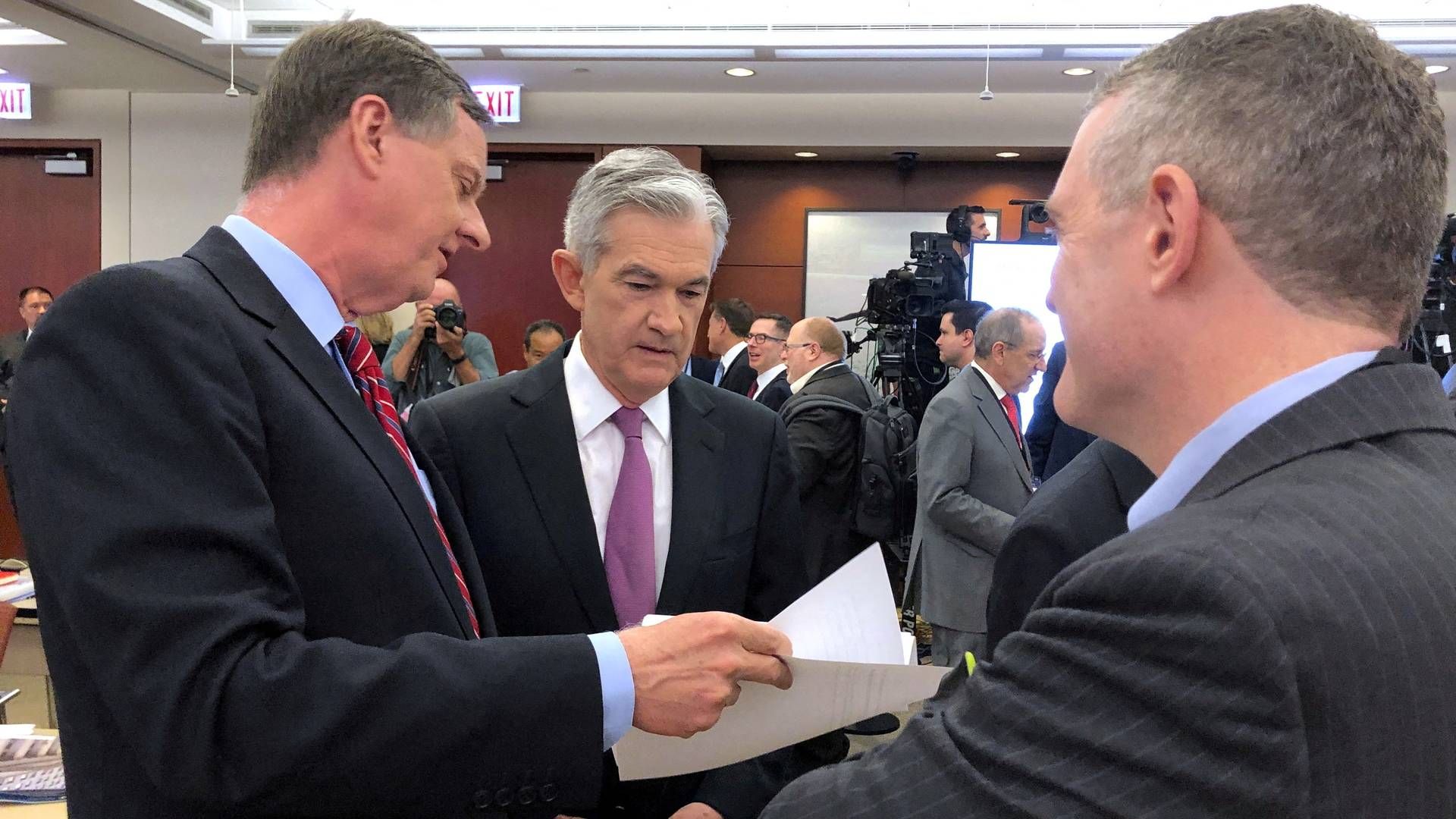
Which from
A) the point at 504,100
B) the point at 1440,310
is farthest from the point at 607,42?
the point at 1440,310

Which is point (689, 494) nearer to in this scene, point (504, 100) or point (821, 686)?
point (821, 686)

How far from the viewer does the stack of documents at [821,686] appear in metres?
1.07

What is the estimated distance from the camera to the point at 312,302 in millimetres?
1117

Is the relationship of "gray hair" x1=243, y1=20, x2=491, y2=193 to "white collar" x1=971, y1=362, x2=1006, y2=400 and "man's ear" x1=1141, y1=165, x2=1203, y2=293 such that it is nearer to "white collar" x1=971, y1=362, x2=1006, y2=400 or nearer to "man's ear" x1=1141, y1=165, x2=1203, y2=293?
"man's ear" x1=1141, y1=165, x2=1203, y2=293

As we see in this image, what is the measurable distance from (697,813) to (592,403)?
0.63 metres

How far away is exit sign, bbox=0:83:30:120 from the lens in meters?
8.08

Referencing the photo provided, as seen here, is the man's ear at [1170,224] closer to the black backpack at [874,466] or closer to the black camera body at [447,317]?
the black backpack at [874,466]

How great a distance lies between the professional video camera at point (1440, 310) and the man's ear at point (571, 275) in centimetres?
454

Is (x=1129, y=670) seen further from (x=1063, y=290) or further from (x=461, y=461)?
(x=461, y=461)

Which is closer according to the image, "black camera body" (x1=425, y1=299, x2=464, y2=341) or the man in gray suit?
the man in gray suit

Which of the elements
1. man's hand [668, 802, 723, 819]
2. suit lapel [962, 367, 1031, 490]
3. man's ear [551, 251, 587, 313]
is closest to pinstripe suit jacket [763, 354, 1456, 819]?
man's hand [668, 802, 723, 819]

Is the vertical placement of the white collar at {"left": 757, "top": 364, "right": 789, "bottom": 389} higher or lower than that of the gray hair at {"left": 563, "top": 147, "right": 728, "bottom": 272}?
lower

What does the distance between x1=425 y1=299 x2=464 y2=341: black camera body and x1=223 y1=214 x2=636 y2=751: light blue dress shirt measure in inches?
171

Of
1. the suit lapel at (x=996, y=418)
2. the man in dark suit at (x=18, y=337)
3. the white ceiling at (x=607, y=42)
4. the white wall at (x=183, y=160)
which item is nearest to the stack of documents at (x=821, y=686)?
the suit lapel at (x=996, y=418)
